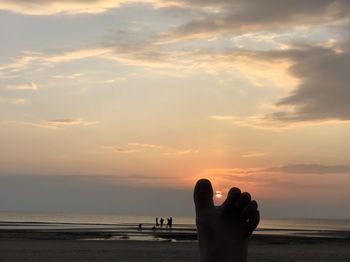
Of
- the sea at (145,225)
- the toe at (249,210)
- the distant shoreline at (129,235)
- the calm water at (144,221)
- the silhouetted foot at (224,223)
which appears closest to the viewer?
the silhouetted foot at (224,223)

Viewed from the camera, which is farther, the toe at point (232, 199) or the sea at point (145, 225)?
the sea at point (145, 225)

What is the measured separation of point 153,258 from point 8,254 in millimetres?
4289

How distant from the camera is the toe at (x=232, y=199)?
506 cm

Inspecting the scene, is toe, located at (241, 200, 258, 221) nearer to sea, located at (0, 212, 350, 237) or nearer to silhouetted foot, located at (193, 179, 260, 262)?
silhouetted foot, located at (193, 179, 260, 262)

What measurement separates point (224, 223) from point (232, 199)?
0.78ft

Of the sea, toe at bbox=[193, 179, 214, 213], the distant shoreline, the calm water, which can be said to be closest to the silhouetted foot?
toe at bbox=[193, 179, 214, 213]

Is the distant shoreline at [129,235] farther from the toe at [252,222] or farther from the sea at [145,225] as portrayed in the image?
the toe at [252,222]

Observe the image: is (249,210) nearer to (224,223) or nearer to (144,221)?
(224,223)

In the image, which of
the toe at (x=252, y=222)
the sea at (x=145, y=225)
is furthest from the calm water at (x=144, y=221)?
the toe at (x=252, y=222)

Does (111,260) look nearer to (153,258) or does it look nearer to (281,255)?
(153,258)

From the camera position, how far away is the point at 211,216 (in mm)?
5148

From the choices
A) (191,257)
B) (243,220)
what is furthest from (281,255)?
(243,220)

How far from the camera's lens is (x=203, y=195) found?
5.11 meters

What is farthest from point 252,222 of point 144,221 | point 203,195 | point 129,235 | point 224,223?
point 144,221
